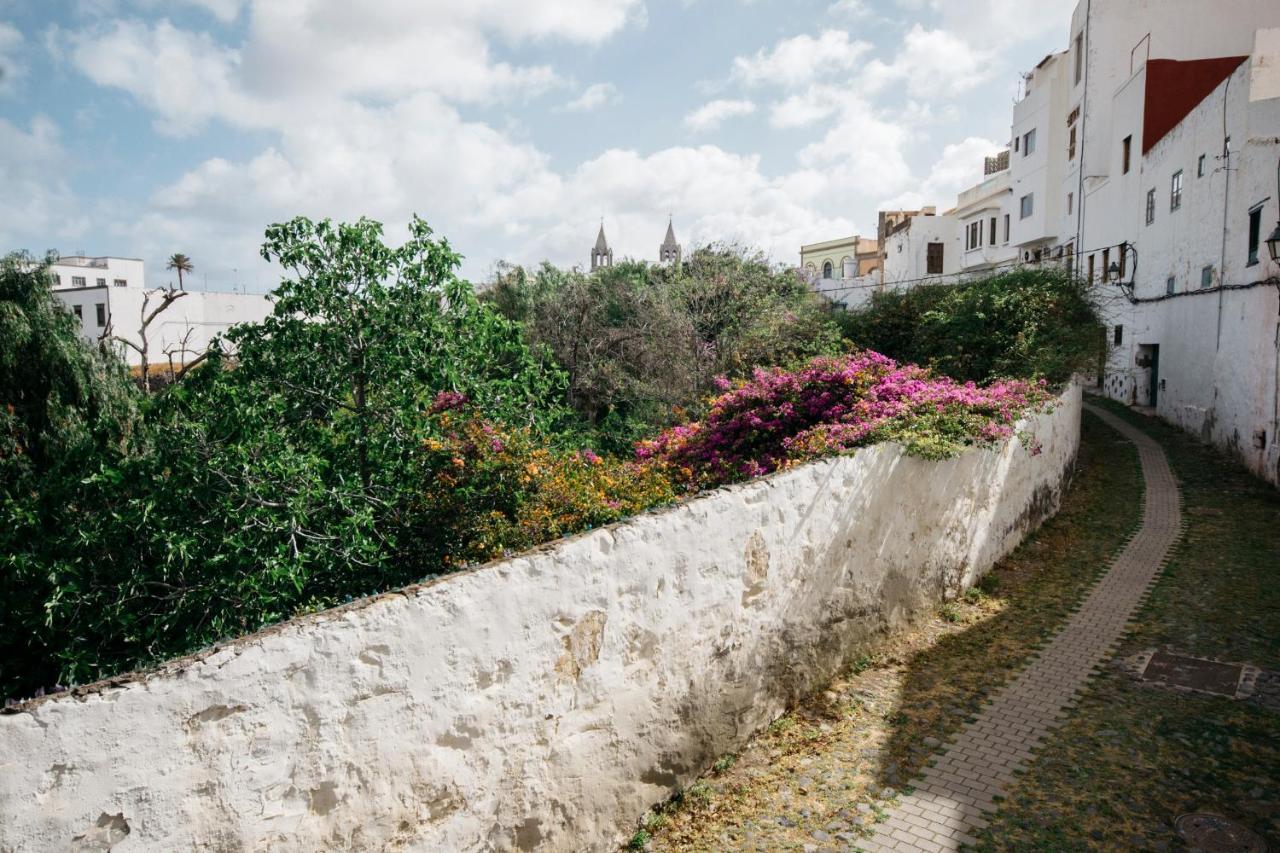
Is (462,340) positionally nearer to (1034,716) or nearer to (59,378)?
(1034,716)

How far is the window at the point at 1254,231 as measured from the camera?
45.7 feet

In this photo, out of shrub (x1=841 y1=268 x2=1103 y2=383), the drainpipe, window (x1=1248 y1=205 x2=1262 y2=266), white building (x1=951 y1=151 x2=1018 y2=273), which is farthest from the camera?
white building (x1=951 y1=151 x2=1018 y2=273)

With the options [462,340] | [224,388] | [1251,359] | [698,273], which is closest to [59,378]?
[224,388]

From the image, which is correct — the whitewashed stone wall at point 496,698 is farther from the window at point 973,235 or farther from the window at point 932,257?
the window at point 932,257

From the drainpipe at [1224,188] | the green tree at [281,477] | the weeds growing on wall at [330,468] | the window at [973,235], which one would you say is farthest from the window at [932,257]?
the green tree at [281,477]

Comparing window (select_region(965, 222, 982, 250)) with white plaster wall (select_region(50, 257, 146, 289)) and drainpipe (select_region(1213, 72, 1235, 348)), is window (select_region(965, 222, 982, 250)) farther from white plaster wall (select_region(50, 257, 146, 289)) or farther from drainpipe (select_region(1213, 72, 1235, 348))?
white plaster wall (select_region(50, 257, 146, 289))

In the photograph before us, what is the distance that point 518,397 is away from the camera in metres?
9.26

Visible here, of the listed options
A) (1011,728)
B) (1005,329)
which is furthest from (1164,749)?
(1005,329)

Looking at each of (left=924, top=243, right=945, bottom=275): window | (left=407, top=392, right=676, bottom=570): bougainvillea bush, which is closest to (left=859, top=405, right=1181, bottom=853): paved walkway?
(left=407, top=392, right=676, bottom=570): bougainvillea bush

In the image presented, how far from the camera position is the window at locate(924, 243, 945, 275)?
40312 mm

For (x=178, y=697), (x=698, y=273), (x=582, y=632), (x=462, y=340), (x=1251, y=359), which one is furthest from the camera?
(x=698, y=273)

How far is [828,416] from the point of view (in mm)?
10828

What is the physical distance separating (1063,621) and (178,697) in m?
8.35

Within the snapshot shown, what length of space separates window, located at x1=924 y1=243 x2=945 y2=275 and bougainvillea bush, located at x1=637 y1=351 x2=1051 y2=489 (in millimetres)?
29597
